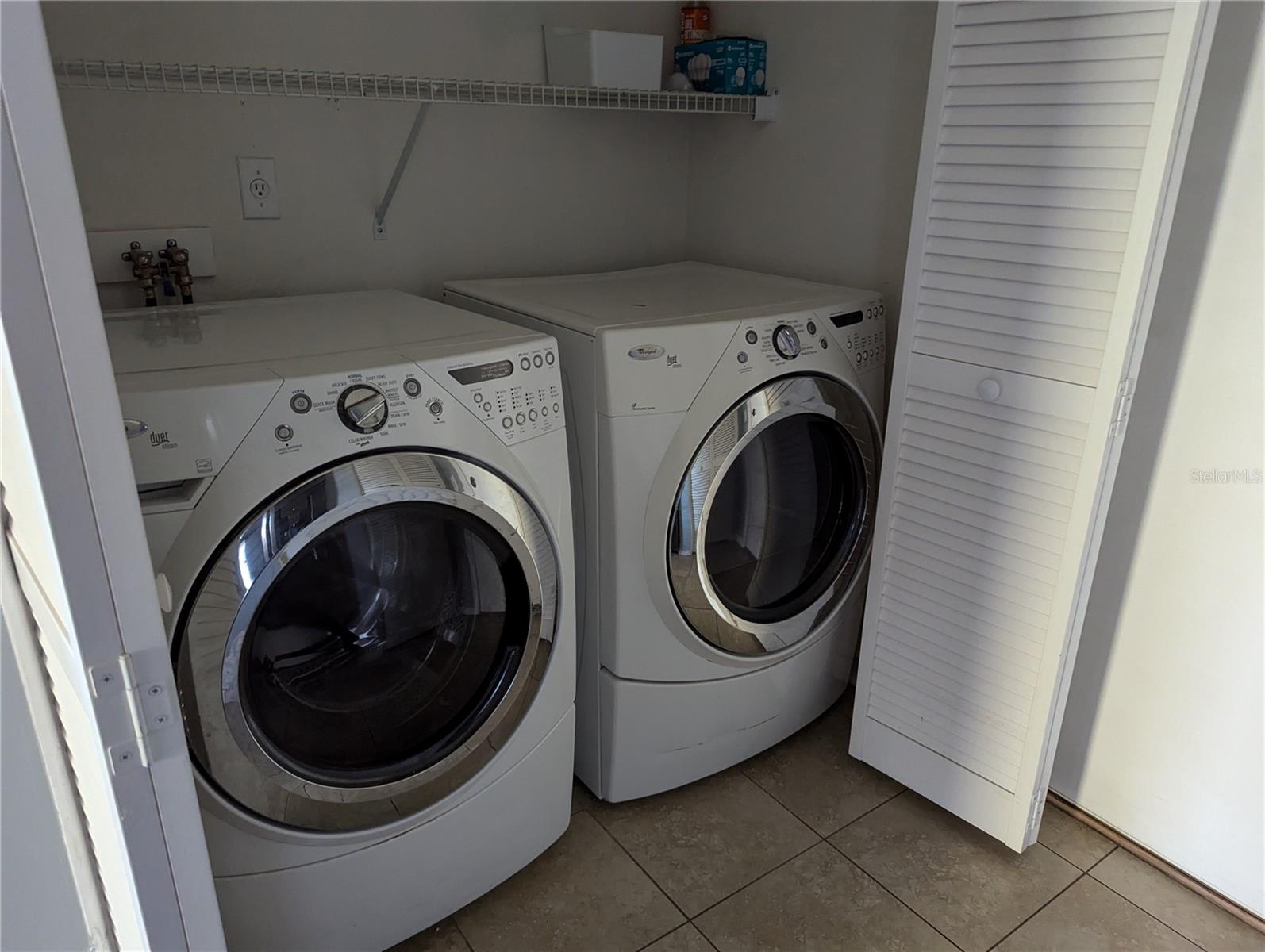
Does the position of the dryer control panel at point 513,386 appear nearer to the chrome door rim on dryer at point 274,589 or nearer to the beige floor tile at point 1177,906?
the chrome door rim on dryer at point 274,589

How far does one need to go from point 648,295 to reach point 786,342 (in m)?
0.32

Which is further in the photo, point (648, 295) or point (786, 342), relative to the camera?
point (648, 295)

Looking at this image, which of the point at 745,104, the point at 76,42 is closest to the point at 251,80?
the point at 76,42

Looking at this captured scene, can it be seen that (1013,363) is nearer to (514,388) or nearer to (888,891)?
(514,388)

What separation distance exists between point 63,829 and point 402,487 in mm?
483

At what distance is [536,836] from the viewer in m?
1.48

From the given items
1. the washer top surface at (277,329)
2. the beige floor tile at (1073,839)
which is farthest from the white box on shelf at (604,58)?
the beige floor tile at (1073,839)

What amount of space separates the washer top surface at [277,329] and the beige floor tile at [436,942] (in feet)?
3.07

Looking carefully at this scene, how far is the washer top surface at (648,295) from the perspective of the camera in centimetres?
145

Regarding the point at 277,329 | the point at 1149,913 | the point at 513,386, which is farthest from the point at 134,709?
the point at 1149,913

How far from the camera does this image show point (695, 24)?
6.48 ft

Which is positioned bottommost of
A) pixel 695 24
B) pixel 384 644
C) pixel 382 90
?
pixel 384 644

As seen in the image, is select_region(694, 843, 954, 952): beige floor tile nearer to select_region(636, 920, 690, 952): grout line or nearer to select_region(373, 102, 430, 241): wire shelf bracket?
select_region(636, 920, 690, 952): grout line

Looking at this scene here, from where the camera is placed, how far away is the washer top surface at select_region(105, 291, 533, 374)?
1.12 meters
